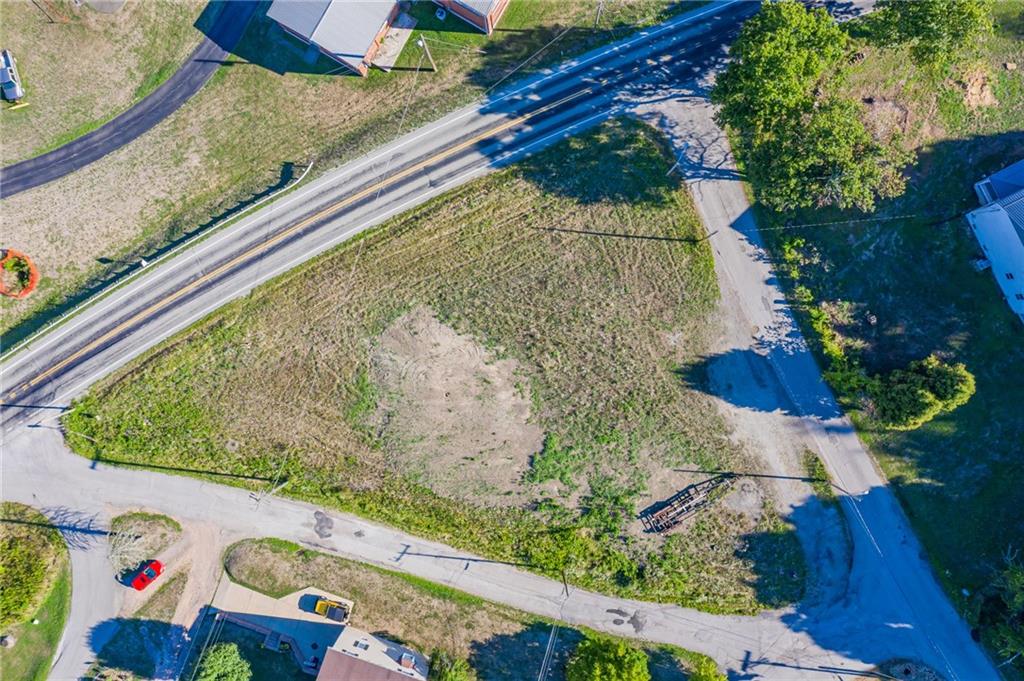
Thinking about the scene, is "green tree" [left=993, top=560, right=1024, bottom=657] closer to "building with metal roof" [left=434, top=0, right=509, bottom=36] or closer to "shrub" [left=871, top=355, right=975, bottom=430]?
"shrub" [left=871, top=355, right=975, bottom=430]

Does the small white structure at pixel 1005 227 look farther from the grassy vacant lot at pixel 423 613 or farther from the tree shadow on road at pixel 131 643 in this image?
the tree shadow on road at pixel 131 643

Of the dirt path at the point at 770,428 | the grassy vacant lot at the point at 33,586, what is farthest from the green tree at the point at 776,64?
the grassy vacant lot at the point at 33,586

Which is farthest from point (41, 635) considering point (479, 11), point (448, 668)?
point (479, 11)

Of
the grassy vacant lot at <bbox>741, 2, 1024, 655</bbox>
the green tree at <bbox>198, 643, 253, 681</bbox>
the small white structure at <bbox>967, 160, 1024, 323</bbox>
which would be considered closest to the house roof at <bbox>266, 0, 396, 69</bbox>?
the grassy vacant lot at <bbox>741, 2, 1024, 655</bbox>

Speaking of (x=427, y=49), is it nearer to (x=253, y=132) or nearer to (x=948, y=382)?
(x=253, y=132)

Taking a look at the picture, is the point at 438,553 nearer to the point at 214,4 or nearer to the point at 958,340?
the point at 958,340

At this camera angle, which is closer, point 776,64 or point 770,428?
point 776,64
